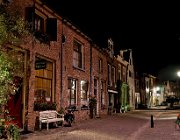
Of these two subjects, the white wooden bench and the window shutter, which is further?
the window shutter

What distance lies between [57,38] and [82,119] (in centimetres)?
652

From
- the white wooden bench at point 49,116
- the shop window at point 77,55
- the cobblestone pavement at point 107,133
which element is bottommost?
the cobblestone pavement at point 107,133

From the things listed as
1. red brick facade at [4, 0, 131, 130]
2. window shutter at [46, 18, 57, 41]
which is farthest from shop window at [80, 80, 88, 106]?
window shutter at [46, 18, 57, 41]

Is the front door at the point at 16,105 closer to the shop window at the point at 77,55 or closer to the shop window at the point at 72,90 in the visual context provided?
the shop window at the point at 72,90

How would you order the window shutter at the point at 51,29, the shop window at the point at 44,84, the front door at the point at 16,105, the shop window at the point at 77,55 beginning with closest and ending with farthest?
the front door at the point at 16,105, the shop window at the point at 44,84, the window shutter at the point at 51,29, the shop window at the point at 77,55

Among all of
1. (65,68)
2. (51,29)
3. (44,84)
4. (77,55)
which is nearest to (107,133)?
(44,84)

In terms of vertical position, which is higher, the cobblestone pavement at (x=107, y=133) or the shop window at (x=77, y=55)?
the shop window at (x=77, y=55)

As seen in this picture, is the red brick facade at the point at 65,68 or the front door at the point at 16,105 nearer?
the front door at the point at 16,105

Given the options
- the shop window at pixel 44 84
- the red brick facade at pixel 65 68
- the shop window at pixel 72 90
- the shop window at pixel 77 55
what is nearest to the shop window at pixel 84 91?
the red brick facade at pixel 65 68

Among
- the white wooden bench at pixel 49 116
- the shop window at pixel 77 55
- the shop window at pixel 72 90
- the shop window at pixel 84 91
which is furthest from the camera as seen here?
the shop window at pixel 84 91

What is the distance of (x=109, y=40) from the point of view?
33.7 metres

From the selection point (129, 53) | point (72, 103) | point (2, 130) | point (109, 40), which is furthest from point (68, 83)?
point (129, 53)

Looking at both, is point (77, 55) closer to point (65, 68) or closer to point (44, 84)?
point (65, 68)

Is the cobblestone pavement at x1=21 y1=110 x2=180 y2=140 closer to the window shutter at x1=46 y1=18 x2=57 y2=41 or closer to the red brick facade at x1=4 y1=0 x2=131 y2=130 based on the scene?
the red brick facade at x1=4 y1=0 x2=131 y2=130
